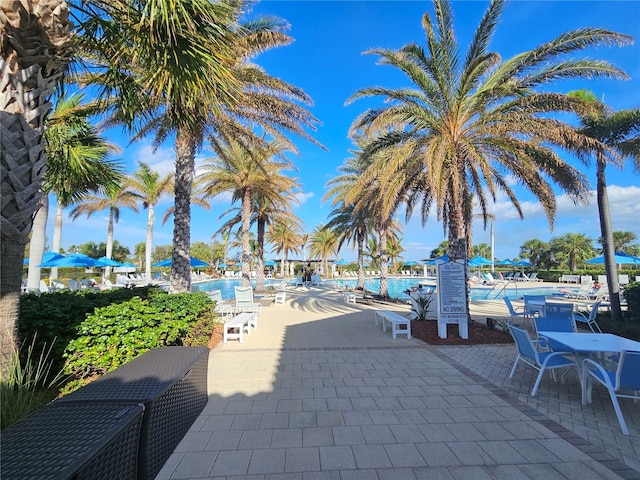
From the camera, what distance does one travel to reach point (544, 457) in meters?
2.89

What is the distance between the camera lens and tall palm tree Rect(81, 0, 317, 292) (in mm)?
3956

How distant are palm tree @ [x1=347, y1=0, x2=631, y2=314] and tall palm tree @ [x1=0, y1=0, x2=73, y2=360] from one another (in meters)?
6.94

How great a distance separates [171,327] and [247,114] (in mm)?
6552

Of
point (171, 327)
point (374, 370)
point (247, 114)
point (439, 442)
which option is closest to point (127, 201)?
point (247, 114)

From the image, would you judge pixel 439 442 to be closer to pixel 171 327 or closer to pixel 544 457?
pixel 544 457

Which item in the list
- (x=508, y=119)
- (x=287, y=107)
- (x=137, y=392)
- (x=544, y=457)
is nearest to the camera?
(x=137, y=392)

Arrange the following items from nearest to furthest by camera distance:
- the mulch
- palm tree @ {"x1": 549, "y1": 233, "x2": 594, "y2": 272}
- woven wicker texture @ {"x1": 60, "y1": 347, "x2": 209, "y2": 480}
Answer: woven wicker texture @ {"x1": 60, "y1": 347, "x2": 209, "y2": 480} → the mulch → palm tree @ {"x1": 549, "y1": 233, "x2": 594, "y2": 272}

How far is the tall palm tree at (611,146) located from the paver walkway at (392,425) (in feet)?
20.6

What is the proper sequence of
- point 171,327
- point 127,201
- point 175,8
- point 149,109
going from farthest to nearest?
1. point 127,201
2. point 149,109
3. point 171,327
4. point 175,8

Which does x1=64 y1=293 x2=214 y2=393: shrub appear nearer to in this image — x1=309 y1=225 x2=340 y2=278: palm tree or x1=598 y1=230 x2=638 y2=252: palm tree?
x1=309 y1=225 x2=340 y2=278: palm tree

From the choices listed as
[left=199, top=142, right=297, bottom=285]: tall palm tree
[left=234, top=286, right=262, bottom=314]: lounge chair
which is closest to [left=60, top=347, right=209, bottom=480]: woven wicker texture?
[left=234, top=286, right=262, bottom=314]: lounge chair

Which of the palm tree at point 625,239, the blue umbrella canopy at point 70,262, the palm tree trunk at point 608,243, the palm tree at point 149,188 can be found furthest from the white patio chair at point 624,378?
the palm tree at point 625,239

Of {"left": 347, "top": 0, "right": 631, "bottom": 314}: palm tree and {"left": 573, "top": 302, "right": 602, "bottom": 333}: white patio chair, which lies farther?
{"left": 573, "top": 302, "right": 602, "bottom": 333}: white patio chair

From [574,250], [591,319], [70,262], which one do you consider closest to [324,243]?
[70,262]
